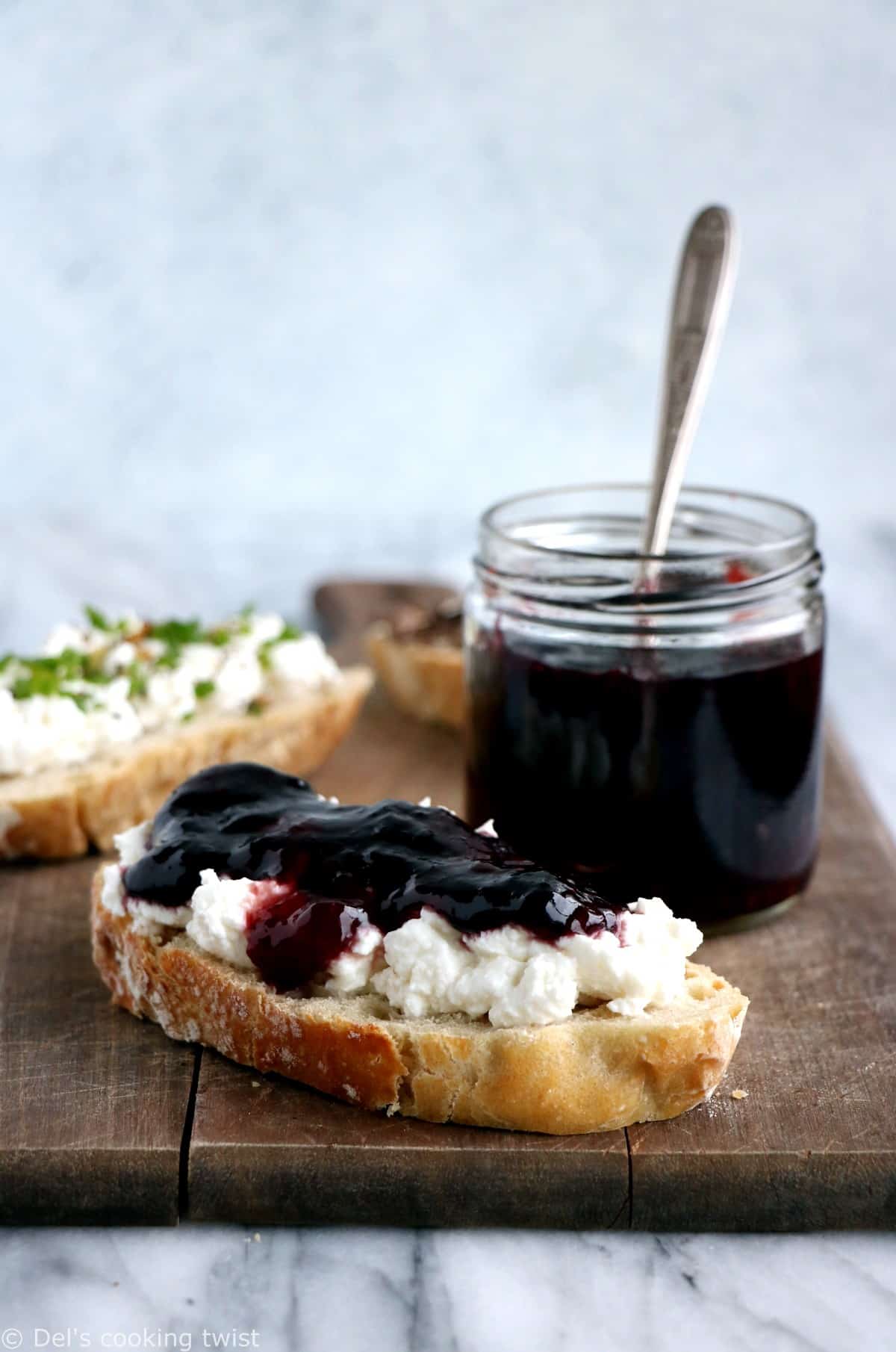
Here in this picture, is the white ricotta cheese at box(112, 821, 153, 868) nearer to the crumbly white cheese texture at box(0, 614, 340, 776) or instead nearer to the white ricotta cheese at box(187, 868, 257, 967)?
the white ricotta cheese at box(187, 868, 257, 967)

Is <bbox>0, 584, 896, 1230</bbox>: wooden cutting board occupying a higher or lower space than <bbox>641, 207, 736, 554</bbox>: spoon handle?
lower

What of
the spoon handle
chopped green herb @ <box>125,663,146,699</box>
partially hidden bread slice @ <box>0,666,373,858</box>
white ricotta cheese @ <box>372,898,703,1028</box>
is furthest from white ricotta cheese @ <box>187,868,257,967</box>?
chopped green herb @ <box>125,663,146,699</box>

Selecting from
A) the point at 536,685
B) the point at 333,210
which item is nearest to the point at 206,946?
the point at 536,685

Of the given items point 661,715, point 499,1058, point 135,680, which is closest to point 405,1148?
point 499,1058

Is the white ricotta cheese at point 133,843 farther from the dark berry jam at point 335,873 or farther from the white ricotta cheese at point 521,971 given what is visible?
the white ricotta cheese at point 521,971

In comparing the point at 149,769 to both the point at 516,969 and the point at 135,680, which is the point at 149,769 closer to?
the point at 135,680
